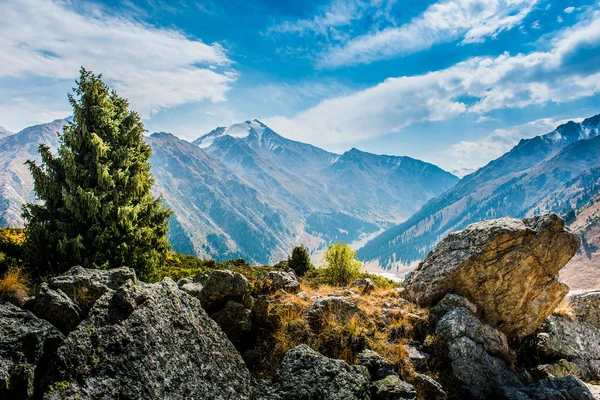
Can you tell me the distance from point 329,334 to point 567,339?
1259 centimetres

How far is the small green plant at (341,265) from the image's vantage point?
85.2 ft

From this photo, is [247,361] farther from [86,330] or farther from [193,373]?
[86,330]

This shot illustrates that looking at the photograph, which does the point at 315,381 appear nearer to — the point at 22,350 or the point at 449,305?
the point at 22,350

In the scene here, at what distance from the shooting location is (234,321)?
10.3 metres

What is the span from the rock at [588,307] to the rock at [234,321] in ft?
58.4

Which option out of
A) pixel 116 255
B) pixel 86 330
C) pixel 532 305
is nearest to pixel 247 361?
pixel 86 330

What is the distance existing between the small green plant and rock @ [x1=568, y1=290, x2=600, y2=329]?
13.8m

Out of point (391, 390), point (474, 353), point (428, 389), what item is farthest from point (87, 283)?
point (474, 353)

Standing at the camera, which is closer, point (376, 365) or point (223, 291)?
point (376, 365)

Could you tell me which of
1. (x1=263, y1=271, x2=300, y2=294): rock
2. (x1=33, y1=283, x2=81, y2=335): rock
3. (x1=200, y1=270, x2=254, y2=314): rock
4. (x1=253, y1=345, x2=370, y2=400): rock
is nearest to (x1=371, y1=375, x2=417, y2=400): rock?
(x1=253, y1=345, x2=370, y2=400): rock

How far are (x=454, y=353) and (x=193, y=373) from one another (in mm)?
8817

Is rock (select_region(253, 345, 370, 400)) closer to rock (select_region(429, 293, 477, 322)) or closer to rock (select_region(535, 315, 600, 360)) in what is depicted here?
rock (select_region(429, 293, 477, 322))

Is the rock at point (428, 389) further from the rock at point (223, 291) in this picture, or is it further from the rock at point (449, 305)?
the rock at point (223, 291)

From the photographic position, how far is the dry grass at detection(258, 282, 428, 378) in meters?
9.72
